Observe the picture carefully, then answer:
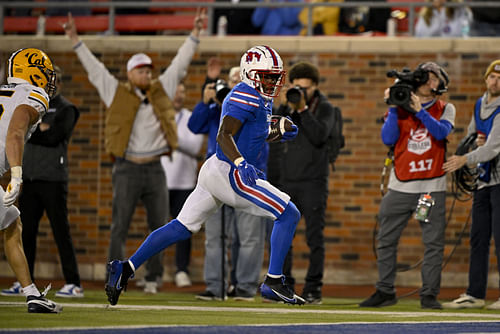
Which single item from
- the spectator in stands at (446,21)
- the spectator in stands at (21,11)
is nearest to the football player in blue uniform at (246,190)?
the spectator in stands at (446,21)

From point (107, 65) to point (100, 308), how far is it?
495 centimetres

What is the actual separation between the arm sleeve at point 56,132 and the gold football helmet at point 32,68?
1.93m

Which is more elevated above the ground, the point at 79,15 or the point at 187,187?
the point at 79,15

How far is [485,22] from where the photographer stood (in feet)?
37.0

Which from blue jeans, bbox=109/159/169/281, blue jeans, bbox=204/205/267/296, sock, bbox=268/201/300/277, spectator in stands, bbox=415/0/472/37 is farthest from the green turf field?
spectator in stands, bbox=415/0/472/37

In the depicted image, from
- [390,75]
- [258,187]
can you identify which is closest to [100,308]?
[258,187]

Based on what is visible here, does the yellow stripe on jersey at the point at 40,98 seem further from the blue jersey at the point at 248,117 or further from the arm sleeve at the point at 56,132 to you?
the arm sleeve at the point at 56,132

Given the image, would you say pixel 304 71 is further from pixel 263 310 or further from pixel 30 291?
A: pixel 30 291

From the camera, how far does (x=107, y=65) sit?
11.6 meters

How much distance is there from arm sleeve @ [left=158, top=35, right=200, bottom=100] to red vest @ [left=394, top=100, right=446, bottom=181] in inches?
98.8

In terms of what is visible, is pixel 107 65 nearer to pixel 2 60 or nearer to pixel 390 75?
pixel 2 60

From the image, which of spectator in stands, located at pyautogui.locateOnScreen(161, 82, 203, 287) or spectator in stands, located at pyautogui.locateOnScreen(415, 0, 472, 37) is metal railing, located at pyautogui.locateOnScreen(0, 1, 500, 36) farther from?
spectator in stands, located at pyautogui.locateOnScreen(161, 82, 203, 287)

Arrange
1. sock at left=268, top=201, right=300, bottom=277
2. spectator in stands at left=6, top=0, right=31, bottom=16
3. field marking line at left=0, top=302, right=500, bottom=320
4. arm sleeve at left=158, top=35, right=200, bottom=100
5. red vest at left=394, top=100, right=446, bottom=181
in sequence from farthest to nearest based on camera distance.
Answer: spectator in stands at left=6, top=0, right=31, bottom=16
arm sleeve at left=158, top=35, right=200, bottom=100
red vest at left=394, top=100, right=446, bottom=181
field marking line at left=0, top=302, right=500, bottom=320
sock at left=268, top=201, right=300, bottom=277

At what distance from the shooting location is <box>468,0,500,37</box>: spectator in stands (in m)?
11.2
